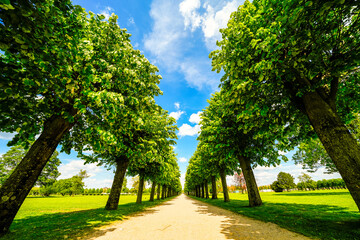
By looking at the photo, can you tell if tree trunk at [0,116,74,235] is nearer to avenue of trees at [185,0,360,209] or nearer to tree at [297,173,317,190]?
avenue of trees at [185,0,360,209]

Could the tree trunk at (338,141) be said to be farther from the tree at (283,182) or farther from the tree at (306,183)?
the tree at (306,183)

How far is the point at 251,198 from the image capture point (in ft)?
40.3

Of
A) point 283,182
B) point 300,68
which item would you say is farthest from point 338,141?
point 283,182

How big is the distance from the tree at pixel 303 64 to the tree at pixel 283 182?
73335mm

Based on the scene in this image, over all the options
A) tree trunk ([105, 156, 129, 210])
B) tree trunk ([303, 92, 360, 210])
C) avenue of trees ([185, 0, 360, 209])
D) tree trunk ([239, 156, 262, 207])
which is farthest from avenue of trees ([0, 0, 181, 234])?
tree trunk ([239, 156, 262, 207])

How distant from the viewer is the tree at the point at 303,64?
402 centimetres

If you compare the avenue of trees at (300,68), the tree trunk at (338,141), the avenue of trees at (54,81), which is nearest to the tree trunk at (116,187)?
the avenue of trees at (54,81)

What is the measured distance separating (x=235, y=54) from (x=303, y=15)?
2.64 metres

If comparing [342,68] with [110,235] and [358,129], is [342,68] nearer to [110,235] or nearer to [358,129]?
[110,235]

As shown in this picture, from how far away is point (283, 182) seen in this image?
65938 millimetres

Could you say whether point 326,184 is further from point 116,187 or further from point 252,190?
point 116,187

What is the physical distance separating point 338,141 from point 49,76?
10.2 m

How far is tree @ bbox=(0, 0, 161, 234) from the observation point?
3.12 m

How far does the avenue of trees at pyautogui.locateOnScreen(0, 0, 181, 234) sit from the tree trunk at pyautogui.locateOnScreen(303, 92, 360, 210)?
293 inches
